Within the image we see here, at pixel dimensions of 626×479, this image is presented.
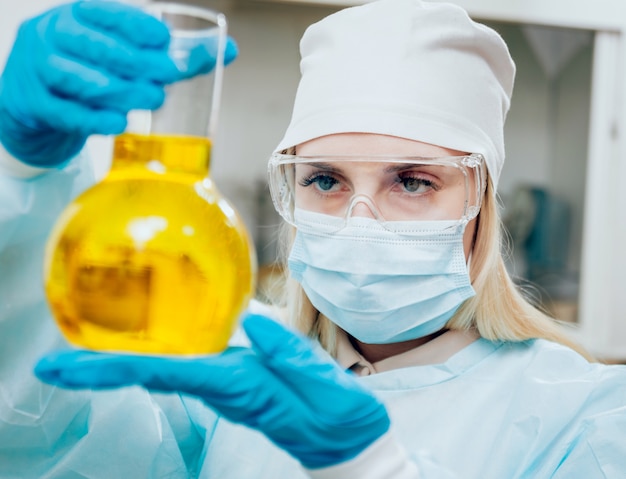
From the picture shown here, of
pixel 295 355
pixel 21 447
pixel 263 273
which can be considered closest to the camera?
pixel 295 355

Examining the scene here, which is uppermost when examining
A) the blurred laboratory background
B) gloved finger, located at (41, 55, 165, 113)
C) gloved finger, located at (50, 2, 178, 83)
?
→ gloved finger, located at (50, 2, 178, 83)

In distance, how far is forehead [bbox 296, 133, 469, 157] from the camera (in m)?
1.16

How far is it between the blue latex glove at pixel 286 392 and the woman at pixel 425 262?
11.7 inches

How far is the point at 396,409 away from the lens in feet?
4.00

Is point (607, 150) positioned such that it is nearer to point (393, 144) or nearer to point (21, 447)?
point (393, 144)

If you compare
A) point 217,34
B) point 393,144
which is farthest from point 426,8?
point 217,34

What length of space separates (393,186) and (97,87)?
61cm

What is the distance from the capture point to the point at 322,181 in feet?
4.07

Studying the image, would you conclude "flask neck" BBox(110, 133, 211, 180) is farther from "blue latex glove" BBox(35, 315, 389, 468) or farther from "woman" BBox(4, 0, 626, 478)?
"woman" BBox(4, 0, 626, 478)

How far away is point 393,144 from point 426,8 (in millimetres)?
260

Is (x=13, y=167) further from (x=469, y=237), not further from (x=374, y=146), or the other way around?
(x=469, y=237)

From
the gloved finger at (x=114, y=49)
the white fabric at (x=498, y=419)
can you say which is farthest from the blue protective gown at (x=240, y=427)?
the gloved finger at (x=114, y=49)

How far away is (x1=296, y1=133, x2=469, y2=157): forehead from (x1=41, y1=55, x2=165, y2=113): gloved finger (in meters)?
0.54

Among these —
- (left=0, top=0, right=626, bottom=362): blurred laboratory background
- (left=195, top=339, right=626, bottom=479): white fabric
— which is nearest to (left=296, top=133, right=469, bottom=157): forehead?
(left=195, top=339, right=626, bottom=479): white fabric
